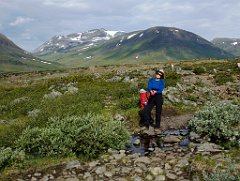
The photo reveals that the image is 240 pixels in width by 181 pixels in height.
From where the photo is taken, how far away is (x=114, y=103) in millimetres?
22172

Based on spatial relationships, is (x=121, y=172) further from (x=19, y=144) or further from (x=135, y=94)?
(x=135, y=94)

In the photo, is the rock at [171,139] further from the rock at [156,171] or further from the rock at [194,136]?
the rock at [156,171]

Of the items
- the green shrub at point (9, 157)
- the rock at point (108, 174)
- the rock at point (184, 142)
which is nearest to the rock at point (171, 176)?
the rock at point (108, 174)

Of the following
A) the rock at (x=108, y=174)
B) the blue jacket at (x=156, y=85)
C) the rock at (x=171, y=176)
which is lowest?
the rock at (x=108, y=174)

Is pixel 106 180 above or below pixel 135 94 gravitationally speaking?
below

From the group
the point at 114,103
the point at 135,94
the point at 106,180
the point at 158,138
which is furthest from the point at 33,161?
the point at 135,94

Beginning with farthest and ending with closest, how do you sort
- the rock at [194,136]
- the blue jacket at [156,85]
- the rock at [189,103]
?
the rock at [189,103] → the blue jacket at [156,85] → the rock at [194,136]

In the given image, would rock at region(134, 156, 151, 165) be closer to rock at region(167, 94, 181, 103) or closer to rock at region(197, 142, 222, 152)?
rock at region(197, 142, 222, 152)

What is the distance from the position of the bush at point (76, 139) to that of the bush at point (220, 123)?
10.7ft

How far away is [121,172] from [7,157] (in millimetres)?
3967

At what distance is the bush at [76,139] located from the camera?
1320 cm

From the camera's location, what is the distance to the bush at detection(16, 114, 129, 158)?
13.2 metres

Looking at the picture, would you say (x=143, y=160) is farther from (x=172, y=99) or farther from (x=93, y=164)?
(x=172, y=99)

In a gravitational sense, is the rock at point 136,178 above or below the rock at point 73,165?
below
